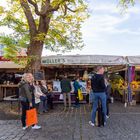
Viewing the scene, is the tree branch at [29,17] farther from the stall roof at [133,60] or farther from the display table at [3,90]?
the display table at [3,90]

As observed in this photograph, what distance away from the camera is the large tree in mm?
14016

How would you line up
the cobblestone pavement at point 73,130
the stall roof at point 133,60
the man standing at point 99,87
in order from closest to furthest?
the cobblestone pavement at point 73,130, the man standing at point 99,87, the stall roof at point 133,60

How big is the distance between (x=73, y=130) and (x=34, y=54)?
6027mm

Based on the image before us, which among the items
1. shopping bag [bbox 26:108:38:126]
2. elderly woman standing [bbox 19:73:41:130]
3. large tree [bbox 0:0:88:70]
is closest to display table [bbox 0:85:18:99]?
large tree [bbox 0:0:88:70]

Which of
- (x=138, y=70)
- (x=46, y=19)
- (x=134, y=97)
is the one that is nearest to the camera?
(x=46, y=19)

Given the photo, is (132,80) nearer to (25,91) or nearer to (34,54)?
(34,54)

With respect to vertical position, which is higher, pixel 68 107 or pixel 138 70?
pixel 138 70

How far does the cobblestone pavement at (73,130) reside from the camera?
812cm

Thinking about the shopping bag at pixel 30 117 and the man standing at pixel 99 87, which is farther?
the man standing at pixel 99 87

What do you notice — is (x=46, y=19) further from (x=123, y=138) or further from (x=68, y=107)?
(x=123, y=138)

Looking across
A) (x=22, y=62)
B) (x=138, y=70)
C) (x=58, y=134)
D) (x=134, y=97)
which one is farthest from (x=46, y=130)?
A: (x=138, y=70)

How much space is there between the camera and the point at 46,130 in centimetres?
905

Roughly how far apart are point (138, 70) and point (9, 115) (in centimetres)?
954

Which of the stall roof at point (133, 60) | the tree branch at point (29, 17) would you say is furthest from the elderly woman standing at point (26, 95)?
the stall roof at point (133, 60)
